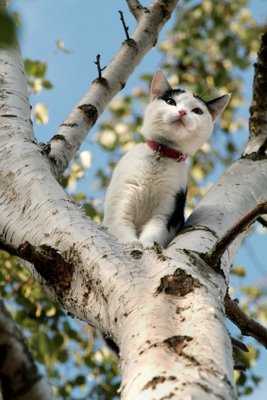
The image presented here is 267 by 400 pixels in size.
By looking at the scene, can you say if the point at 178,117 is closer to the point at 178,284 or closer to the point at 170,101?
the point at 170,101

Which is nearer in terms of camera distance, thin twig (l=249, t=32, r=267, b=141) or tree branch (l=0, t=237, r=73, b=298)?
tree branch (l=0, t=237, r=73, b=298)

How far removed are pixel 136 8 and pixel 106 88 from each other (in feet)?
3.20

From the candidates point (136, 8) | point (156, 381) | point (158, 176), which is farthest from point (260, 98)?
point (156, 381)

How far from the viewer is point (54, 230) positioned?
186cm

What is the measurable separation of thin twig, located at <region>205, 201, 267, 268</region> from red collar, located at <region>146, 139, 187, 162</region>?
62.8 inches

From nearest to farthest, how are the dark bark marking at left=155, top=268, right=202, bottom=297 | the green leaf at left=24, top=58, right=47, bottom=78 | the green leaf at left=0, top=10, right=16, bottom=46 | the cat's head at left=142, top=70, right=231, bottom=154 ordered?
the green leaf at left=0, top=10, right=16, bottom=46 → the dark bark marking at left=155, top=268, right=202, bottom=297 → the cat's head at left=142, top=70, right=231, bottom=154 → the green leaf at left=24, top=58, right=47, bottom=78

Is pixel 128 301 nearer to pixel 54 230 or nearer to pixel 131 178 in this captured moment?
pixel 54 230

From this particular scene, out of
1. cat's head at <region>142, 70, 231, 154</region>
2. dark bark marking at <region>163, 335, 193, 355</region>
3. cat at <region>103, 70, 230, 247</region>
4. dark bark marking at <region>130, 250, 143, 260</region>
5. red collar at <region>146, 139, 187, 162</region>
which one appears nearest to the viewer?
dark bark marking at <region>163, 335, 193, 355</region>

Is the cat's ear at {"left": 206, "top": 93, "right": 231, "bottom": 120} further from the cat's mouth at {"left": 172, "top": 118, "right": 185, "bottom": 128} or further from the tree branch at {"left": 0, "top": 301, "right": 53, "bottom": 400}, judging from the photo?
the tree branch at {"left": 0, "top": 301, "right": 53, "bottom": 400}

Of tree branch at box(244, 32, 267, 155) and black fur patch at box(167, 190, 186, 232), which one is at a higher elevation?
tree branch at box(244, 32, 267, 155)

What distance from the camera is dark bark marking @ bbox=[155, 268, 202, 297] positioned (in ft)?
5.17

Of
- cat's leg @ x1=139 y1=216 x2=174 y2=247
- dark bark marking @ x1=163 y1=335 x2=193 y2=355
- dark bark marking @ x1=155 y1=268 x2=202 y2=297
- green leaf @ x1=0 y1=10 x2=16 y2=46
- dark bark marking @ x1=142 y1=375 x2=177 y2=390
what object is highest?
cat's leg @ x1=139 y1=216 x2=174 y2=247

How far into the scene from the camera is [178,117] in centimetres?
364

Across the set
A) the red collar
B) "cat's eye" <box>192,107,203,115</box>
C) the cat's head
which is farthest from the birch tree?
"cat's eye" <box>192,107,203,115</box>
